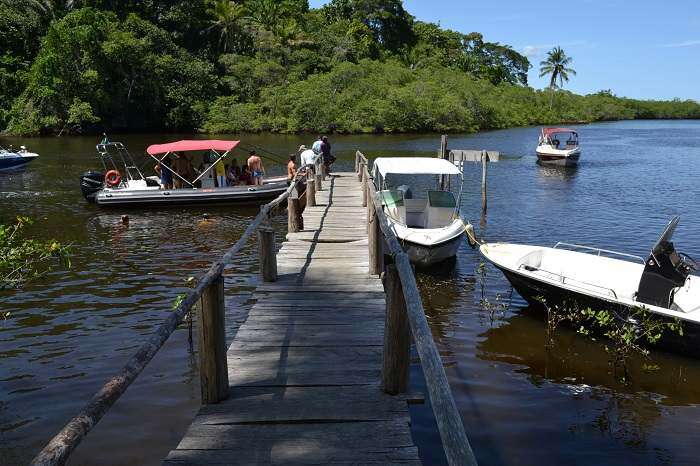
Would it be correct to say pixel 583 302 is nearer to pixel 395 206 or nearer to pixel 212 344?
pixel 395 206

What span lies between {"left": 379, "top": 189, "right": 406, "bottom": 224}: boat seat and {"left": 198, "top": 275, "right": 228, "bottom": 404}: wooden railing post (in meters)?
9.58

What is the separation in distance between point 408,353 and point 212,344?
5.11ft

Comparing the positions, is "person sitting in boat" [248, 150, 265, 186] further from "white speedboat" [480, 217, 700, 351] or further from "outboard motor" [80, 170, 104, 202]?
"white speedboat" [480, 217, 700, 351]

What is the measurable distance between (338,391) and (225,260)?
5.05 ft

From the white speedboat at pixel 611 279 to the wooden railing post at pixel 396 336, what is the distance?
5.54 metres

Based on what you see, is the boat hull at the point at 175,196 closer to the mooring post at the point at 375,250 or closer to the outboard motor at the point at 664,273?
the mooring post at the point at 375,250

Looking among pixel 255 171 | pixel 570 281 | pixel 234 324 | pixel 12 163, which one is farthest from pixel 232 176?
pixel 12 163

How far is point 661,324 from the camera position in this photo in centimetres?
870

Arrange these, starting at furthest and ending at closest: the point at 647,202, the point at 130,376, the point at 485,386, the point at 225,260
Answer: the point at 647,202 < the point at 485,386 < the point at 225,260 < the point at 130,376

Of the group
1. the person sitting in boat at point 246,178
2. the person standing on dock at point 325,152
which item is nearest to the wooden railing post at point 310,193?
the person standing on dock at point 325,152

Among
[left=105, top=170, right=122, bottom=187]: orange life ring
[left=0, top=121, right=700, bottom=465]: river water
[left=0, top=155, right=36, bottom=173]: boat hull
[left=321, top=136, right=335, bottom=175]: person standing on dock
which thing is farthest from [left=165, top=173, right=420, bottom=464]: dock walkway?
[left=0, top=155, right=36, bottom=173]: boat hull

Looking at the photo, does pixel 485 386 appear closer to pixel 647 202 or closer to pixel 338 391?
pixel 338 391

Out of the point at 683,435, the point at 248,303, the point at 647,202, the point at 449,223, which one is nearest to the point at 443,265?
the point at 449,223

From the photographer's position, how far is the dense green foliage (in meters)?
52.8
